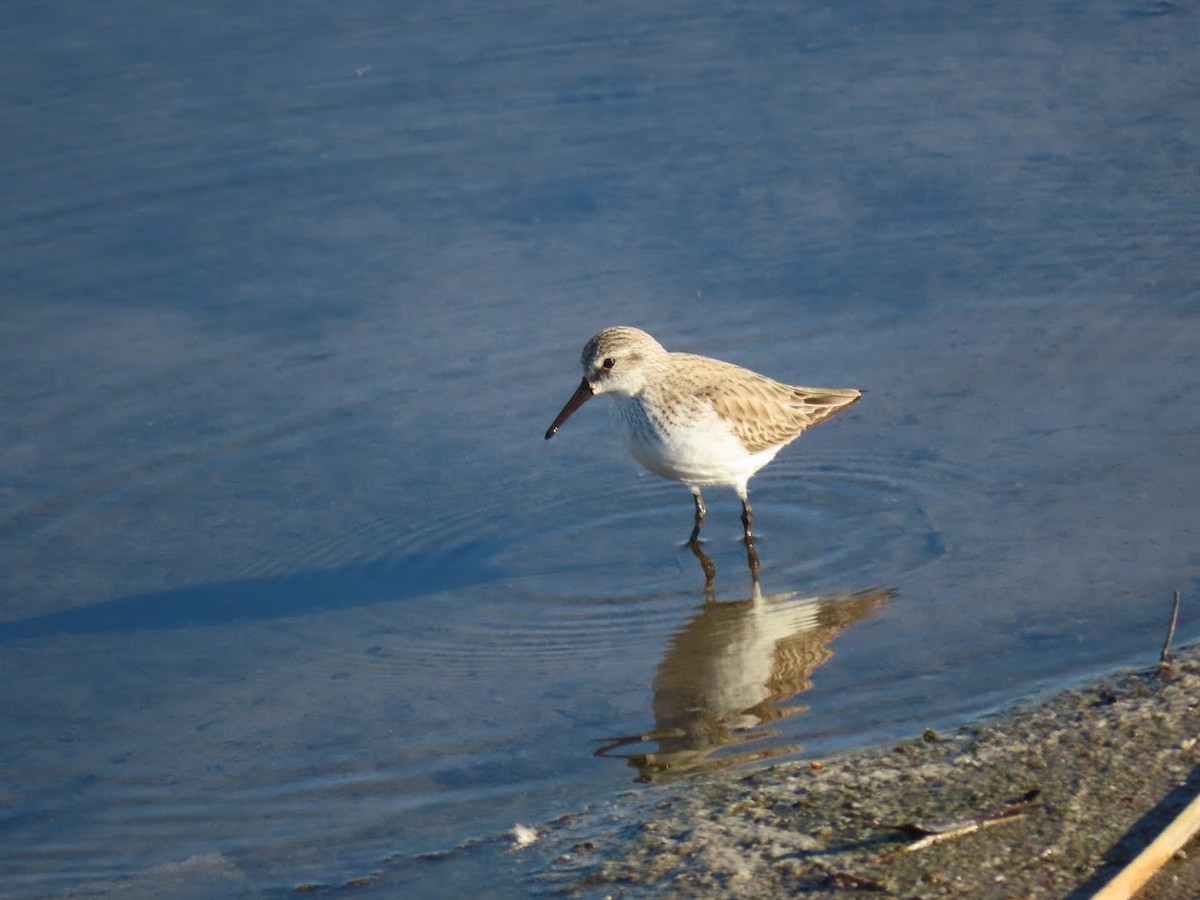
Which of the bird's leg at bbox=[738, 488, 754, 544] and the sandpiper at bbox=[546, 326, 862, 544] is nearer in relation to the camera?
the sandpiper at bbox=[546, 326, 862, 544]

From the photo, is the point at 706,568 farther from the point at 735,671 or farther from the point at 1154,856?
the point at 1154,856

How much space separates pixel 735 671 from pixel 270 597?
7.73 feet

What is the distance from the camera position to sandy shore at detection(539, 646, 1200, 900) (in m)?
4.86

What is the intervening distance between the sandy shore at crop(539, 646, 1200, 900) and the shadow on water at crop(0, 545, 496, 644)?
2.50 m

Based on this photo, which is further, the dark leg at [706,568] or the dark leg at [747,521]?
the dark leg at [747,521]

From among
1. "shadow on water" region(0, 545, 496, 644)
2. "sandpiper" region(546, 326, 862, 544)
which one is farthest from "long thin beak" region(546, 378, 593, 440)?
"shadow on water" region(0, 545, 496, 644)

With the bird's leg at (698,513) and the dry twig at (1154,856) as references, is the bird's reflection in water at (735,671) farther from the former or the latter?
the dry twig at (1154,856)

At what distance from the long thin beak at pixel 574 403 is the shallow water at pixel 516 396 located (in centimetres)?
33

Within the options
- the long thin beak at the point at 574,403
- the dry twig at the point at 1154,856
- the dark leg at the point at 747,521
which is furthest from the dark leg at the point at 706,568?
the dry twig at the point at 1154,856

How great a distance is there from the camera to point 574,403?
8609 millimetres

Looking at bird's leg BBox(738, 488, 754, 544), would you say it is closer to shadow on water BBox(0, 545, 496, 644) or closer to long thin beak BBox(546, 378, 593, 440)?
long thin beak BBox(546, 378, 593, 440)

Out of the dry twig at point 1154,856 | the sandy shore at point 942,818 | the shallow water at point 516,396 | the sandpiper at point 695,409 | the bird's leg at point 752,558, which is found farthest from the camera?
the sandpiper at point 695,409

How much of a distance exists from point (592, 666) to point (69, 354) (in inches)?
181

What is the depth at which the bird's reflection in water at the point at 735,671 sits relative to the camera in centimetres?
627
